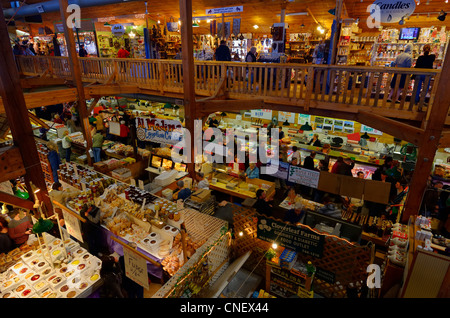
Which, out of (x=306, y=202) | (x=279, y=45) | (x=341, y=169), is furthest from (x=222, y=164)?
(x=279, y=45)

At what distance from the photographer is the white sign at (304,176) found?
807 cm

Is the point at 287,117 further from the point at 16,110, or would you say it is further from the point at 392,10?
A: the point at 16,110

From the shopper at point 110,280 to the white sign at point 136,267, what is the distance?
0.66 feet

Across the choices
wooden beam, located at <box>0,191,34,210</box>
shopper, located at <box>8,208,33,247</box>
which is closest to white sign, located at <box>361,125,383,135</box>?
wooden beam, located at <box>0,191,34,210</box>

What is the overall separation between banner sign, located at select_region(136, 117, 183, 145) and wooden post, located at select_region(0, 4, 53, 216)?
12.2ft

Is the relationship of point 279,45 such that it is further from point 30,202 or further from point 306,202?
point 30,202

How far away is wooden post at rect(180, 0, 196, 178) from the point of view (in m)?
5.98

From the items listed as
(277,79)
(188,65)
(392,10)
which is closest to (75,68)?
(188,65)

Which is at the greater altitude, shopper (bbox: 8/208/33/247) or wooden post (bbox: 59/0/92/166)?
wooden post (bbox: 59/0/92/166)

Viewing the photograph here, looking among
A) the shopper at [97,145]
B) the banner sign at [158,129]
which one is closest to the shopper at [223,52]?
the banner sign at [158,129]

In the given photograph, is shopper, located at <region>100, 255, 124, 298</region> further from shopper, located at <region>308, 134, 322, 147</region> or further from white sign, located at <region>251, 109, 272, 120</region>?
white sign, located at <region>251, 109, 272, 120</region>

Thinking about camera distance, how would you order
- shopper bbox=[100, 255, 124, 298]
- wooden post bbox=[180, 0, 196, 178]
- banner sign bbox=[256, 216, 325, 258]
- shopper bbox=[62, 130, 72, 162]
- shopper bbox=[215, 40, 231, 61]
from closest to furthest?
→ 1. shopper bbox=[100, 255, 124, 298]
2. banner sign bbox=[256, 216, 325, 258]
3. wooden post bbox=[180, 0, 196, 178]
4. shopper bbox=[215, 40, 231, 61]
5. shopper bbox=[62, 130, 72, 162]

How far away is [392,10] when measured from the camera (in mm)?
5996

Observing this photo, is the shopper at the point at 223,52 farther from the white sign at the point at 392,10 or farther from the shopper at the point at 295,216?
the shopper at the point at 295,216
